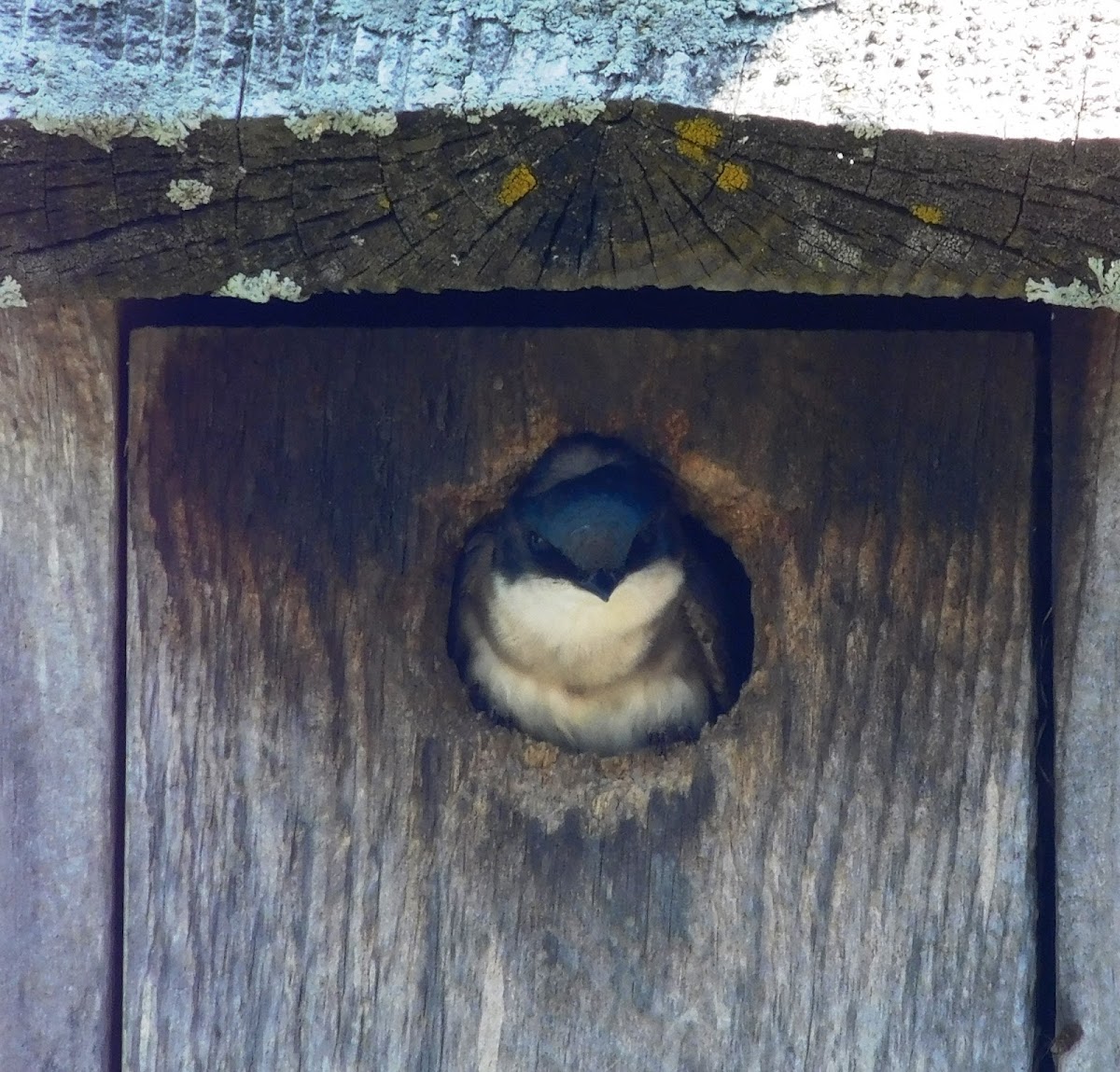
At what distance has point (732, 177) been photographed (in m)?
1.04

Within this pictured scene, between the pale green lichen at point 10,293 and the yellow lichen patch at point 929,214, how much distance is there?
22.6 inches

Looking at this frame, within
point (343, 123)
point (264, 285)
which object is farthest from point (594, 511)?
point (343, 123)

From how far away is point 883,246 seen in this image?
3.61 ft

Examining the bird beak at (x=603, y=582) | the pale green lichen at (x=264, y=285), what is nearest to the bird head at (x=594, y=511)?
the bird beak at (x=603, y=582)

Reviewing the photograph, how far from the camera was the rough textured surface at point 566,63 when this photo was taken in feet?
3.32

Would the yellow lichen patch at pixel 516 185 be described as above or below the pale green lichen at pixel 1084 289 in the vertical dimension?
above

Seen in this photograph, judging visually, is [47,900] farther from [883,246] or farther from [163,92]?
[883,246]

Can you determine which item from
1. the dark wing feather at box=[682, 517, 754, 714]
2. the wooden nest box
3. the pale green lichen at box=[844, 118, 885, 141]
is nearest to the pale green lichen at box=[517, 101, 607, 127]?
the pale green lichen at box=[844, 118, 885, 141]

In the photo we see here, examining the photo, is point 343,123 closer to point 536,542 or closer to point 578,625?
point 536,542

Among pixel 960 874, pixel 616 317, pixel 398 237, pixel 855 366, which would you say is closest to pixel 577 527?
pixel 616 317

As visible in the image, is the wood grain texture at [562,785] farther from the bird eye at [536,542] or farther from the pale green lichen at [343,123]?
the pale green lichen at [343,123]

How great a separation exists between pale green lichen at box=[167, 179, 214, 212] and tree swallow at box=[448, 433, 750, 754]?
2.52ft

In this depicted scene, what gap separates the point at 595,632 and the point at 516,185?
4.07 feet

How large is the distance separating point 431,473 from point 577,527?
0.29 meters
